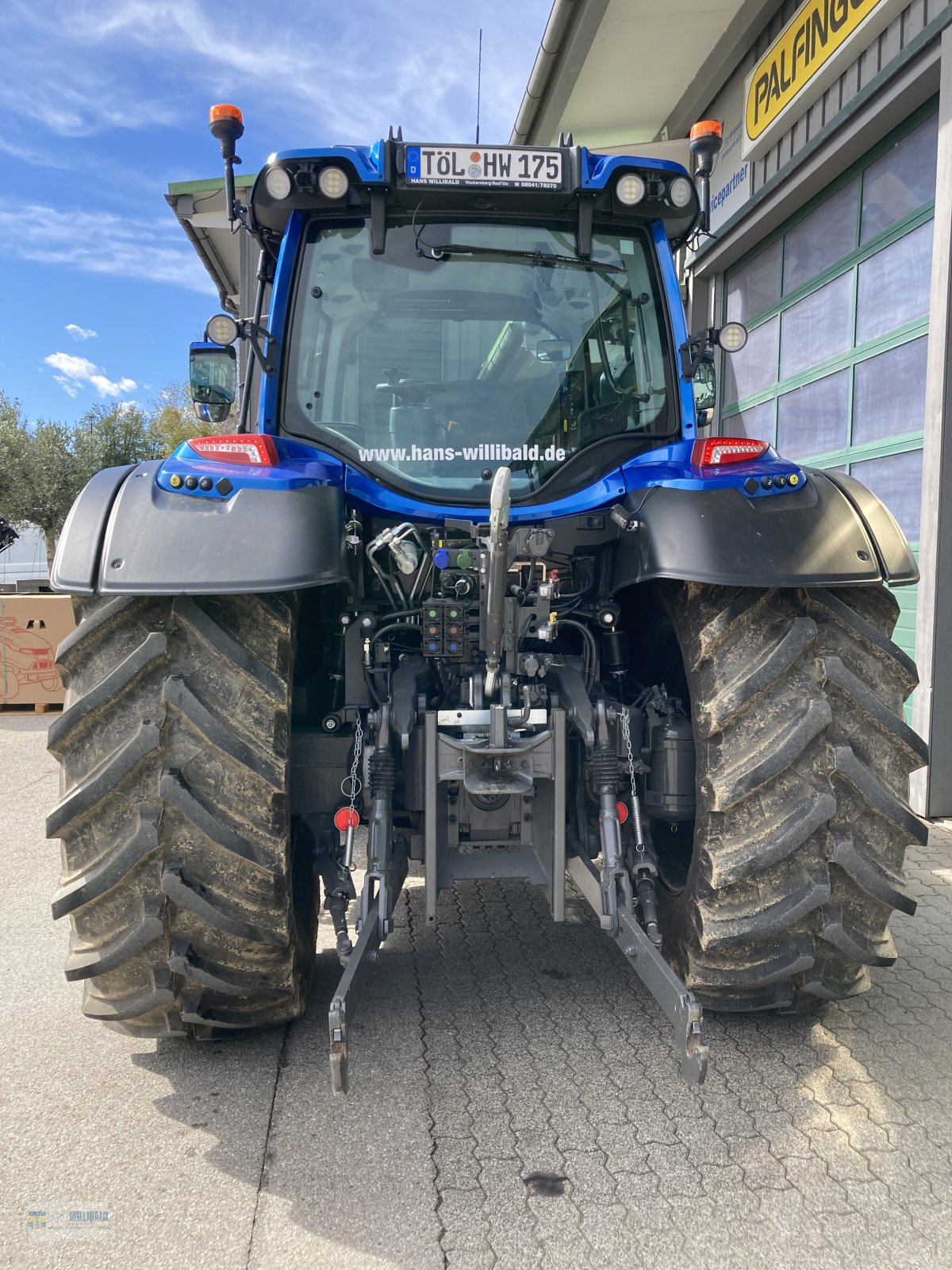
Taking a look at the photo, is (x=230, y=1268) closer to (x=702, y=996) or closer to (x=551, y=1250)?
(x=551, y=1250)

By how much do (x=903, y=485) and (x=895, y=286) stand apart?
52.7 inches

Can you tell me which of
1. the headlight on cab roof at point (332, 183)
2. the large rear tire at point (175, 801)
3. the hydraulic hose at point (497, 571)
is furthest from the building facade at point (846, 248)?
the large rear tire at point (175, 801)

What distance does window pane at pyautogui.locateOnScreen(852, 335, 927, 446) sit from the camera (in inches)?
231

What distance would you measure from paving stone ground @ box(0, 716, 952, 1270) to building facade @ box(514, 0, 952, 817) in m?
3.02

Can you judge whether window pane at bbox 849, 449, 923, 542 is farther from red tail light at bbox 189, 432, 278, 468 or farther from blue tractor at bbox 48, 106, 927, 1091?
red tail light at bbox 189, 432, 278, 468

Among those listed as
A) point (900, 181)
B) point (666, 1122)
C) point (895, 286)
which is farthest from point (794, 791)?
point (900, 181)

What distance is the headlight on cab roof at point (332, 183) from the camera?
9.88ft

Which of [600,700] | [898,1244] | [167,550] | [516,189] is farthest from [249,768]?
[516,189]

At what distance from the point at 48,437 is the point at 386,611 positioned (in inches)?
1091

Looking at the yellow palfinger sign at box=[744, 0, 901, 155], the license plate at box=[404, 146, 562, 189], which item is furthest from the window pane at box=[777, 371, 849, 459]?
the license plate at box=[404, 146, 562, 189]

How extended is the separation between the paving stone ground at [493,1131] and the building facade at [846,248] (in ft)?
9.92

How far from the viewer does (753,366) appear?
8.41 meters

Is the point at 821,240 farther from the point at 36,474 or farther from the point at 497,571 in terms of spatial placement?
the point at 36,474

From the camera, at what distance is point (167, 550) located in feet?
7.63
